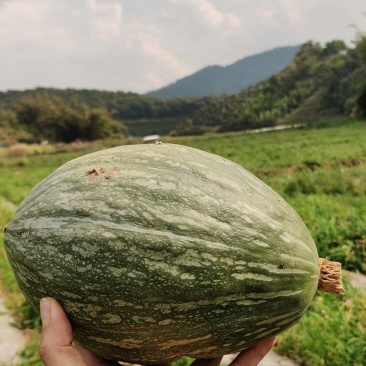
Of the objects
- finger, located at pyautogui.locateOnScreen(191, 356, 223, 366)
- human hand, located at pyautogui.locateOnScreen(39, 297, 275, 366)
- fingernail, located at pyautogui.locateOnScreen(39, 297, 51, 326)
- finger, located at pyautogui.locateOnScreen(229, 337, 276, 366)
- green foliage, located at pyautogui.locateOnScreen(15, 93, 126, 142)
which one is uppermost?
green foliage, located at pyautogui.locateOnScreen(15, 93, 126, 142)

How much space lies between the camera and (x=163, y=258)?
1842 millimetres

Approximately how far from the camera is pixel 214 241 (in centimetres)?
187

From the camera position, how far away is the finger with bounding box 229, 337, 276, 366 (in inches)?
93.4

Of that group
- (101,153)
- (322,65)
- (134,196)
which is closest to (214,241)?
(134,196)

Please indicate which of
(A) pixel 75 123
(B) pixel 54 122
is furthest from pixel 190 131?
(B) pixel 54 122

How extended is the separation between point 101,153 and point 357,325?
291 centimetres

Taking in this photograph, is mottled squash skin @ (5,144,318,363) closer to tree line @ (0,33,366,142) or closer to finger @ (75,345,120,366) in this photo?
finger @ (75,345,120,366)

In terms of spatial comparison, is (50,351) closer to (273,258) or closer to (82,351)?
(82,351)

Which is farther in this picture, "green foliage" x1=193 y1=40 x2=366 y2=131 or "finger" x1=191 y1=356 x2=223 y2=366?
"green foliage" x1=193 y1=40 x2=366 y2=131

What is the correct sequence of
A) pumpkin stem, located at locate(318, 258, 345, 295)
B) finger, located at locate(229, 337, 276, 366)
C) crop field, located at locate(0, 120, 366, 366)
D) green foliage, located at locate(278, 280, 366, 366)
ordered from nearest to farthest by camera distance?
pumpkin stem, located at locate(318, 258, 345, 295), finger, located at locate(229, 337, 276, 366), green foliage, located at locate(278, 280, 366, 366), crop field, located at locate(0, 120, 366, 366)

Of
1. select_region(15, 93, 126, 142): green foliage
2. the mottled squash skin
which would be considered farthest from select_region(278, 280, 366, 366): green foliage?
select_region(15, 93, 126, 142): green foliage

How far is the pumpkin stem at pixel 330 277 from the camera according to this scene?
2168 mm

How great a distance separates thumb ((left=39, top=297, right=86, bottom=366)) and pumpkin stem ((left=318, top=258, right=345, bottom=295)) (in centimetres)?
117

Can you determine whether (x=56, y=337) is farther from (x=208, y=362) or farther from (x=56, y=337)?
(x=208, y=362)
